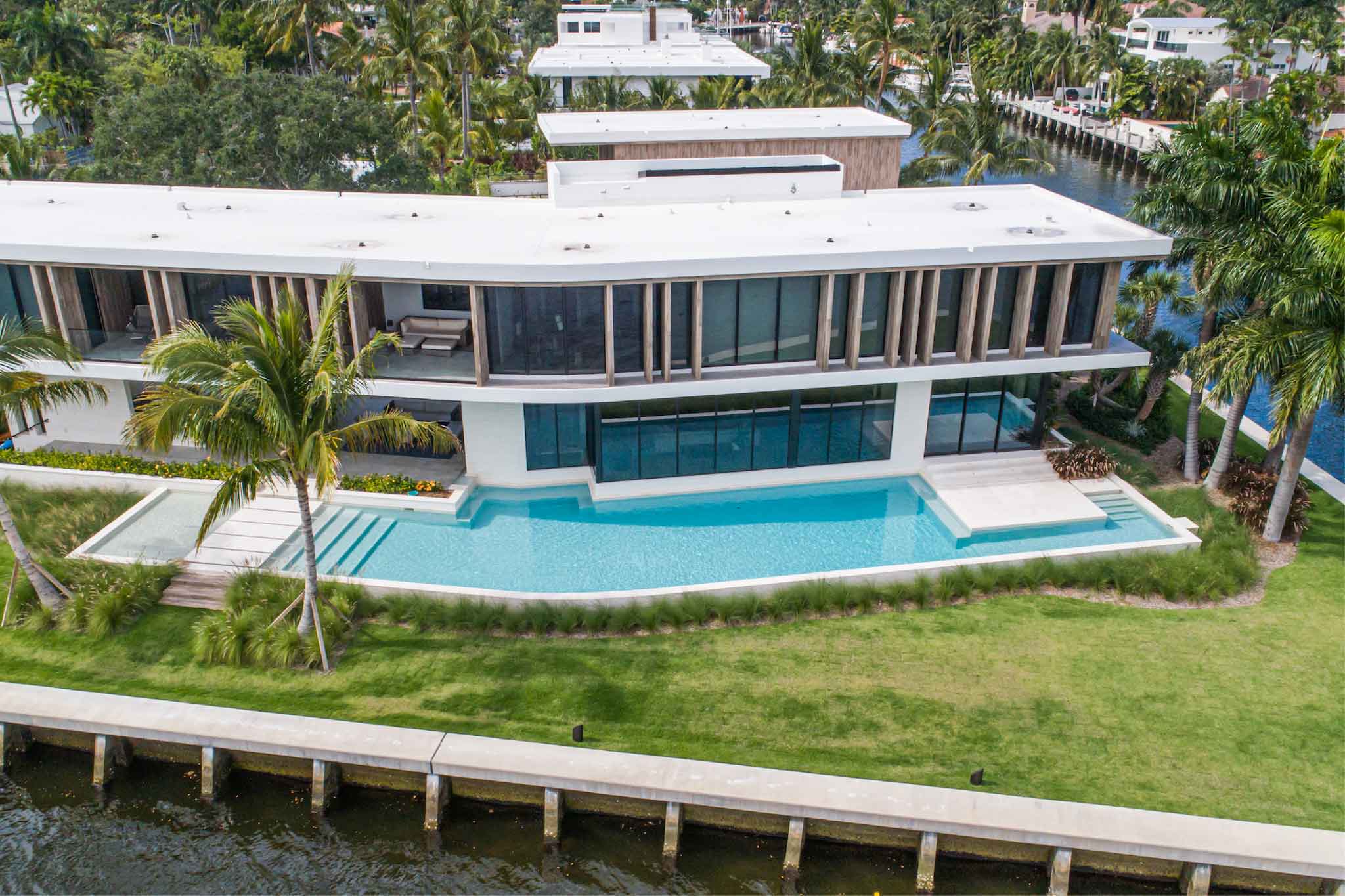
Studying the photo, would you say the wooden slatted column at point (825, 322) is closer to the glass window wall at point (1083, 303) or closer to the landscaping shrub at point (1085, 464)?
the glass window wall at point (1083, 303)

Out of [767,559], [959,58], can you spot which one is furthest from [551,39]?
[767,559]

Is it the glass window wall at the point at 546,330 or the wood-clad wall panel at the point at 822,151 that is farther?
the wood-clad wall panel at the point at 822,151

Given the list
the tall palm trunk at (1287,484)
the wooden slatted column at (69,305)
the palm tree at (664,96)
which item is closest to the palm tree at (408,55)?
the palm tree at (664,96)

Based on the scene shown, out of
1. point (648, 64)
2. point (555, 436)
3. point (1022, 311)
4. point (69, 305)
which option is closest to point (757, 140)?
point (1022, 311)

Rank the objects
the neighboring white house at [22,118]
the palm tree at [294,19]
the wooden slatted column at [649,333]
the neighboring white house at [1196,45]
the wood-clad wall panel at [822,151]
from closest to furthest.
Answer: the wooden slatted column at [649,333], the wood-clad wall panel at [822,151], the palm tree at [294,19], the neighboring white house at [22,118], the neighboring white house at [1196,45]

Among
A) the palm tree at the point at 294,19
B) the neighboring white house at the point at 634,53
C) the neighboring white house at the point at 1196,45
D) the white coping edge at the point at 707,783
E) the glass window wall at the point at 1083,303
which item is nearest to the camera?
the white coping edge at the point at 707,783

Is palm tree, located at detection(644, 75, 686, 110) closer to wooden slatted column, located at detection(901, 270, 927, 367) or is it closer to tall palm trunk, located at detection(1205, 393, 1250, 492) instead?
wooden slatted column, located at detection(901, 270, 927, 367)

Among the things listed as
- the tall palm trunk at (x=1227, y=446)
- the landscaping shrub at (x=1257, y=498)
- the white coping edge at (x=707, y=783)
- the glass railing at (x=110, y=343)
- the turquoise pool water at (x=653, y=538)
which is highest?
the glass railing at (x=110, y=343)
